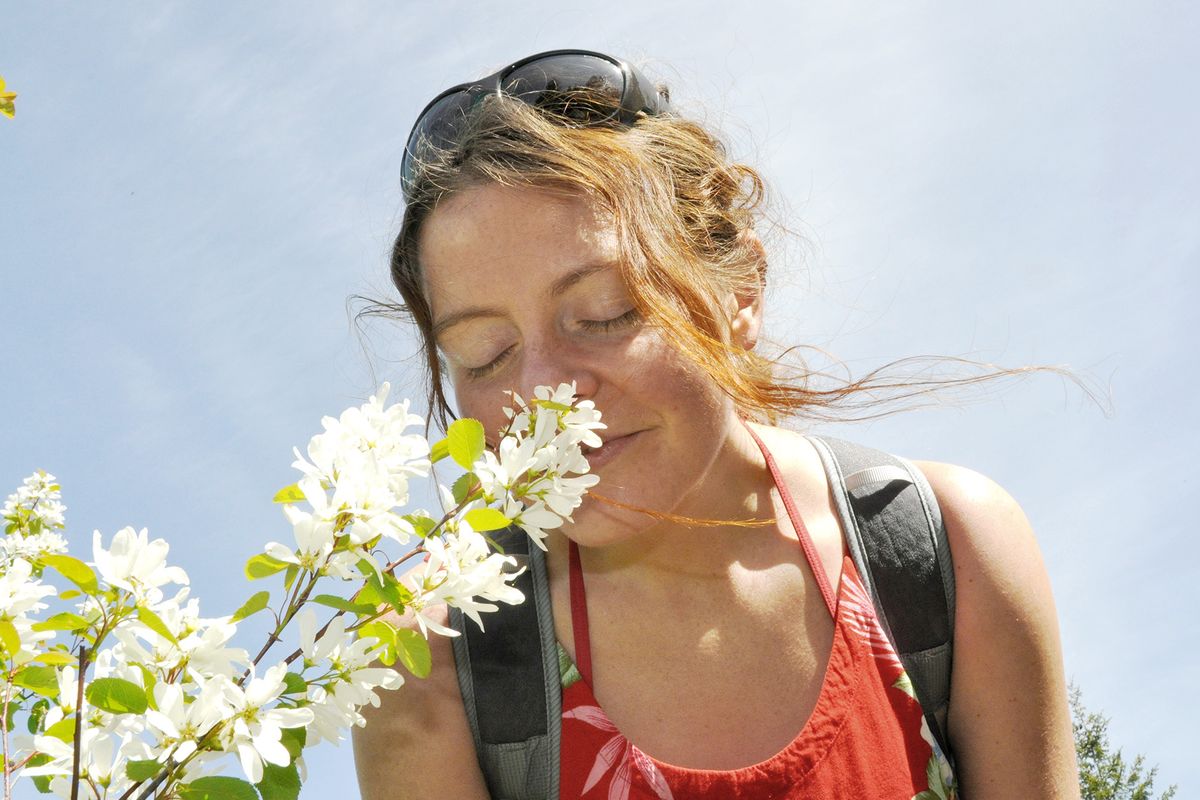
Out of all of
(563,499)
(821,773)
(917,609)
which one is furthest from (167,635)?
(917,609)

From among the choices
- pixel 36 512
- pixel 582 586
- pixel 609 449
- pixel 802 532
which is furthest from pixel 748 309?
pixel 36 512

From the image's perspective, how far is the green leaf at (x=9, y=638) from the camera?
1.08 metres

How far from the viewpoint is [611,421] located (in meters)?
2.31

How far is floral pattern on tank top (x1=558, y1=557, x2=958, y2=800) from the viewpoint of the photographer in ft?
7.62

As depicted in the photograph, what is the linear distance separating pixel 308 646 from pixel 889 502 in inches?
71.3

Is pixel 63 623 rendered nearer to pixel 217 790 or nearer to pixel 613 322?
pixel 217 790

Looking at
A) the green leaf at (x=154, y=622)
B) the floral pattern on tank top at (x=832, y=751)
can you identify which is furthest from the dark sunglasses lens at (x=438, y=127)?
the green leaf at (x=154, y=622)

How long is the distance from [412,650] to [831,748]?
147 centimetres

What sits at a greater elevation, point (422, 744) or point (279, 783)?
point (279, 783)

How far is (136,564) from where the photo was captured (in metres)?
1.08

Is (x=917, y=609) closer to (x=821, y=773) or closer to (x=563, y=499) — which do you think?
(x=821, y=773)

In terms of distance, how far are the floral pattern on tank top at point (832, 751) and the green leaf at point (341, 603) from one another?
4.32ft

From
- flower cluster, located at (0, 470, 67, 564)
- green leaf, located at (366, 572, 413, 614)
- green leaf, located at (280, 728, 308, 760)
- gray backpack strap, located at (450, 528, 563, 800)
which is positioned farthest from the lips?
flower cluster, located at (0, 470, 67, 564)

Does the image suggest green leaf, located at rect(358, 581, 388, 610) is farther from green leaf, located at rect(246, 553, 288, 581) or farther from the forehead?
the forehead
